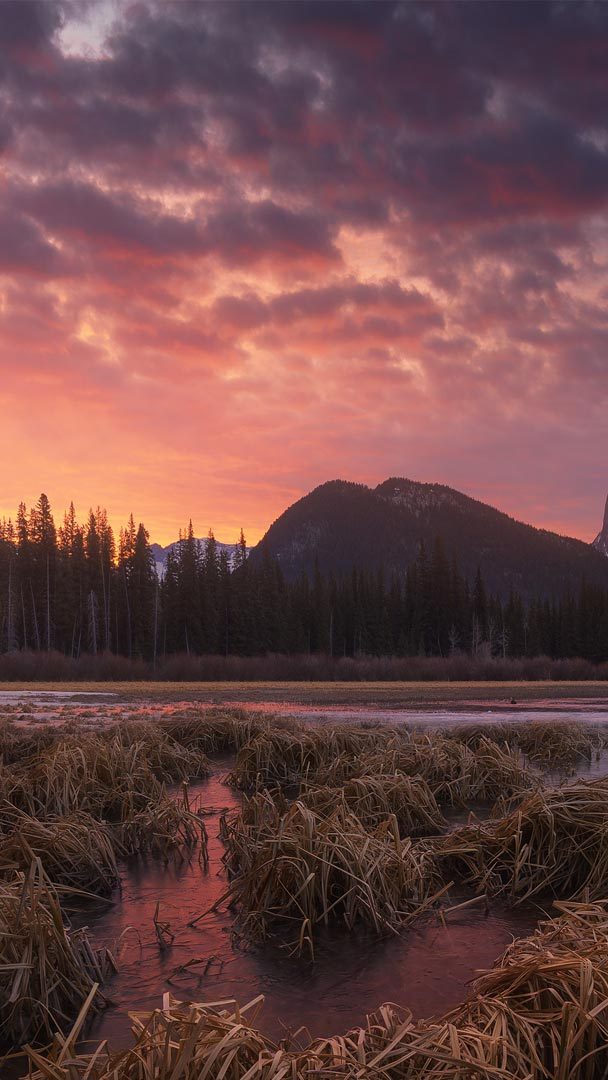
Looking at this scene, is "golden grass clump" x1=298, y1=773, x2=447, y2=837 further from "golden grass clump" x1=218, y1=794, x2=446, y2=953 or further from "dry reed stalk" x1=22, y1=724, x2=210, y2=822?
"dry reed stalk" x1=22, y1=724, x2=210, y2=822

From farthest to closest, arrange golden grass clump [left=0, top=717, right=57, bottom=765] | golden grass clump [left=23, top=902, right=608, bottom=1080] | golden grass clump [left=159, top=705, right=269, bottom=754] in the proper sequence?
golden grass clump [left=159, top=705, right=269, bottom=754] < golden grass clump [left=0, top=717, right=57, bottom=765] < golden grass clump [left=23, top=902, right=608, bottom=1080]

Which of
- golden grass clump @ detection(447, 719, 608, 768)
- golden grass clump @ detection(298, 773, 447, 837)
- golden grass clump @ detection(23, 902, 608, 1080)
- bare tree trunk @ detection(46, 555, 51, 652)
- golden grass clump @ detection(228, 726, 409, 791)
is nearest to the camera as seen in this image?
golden grass clump @ detection(23, 902, 608, 1080)

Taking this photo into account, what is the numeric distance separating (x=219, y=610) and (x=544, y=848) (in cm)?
8626

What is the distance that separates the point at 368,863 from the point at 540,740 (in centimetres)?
1121

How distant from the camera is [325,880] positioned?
6527mm

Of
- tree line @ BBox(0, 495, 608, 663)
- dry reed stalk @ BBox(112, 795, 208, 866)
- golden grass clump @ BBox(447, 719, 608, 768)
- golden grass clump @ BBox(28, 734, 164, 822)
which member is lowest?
golden grass clump @ BBox(447, 719, 608, 768)

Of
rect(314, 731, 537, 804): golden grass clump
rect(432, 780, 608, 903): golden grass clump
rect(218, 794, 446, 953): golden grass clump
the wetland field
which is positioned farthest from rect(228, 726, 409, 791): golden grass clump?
rect(218, 794, 446, 953): golden grass clump

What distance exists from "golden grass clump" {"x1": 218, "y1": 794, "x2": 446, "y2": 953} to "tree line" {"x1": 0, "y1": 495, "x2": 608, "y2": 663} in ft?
258

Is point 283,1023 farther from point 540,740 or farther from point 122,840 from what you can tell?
point 540,740

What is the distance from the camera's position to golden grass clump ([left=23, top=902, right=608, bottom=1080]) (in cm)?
340

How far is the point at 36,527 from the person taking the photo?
92688 millimetres

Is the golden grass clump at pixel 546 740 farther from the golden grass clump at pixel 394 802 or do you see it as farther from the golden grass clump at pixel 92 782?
the golden grass clump at pixel 92 782

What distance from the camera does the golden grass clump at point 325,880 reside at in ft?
21.2

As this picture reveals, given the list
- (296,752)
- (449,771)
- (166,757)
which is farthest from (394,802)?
(166,757)
